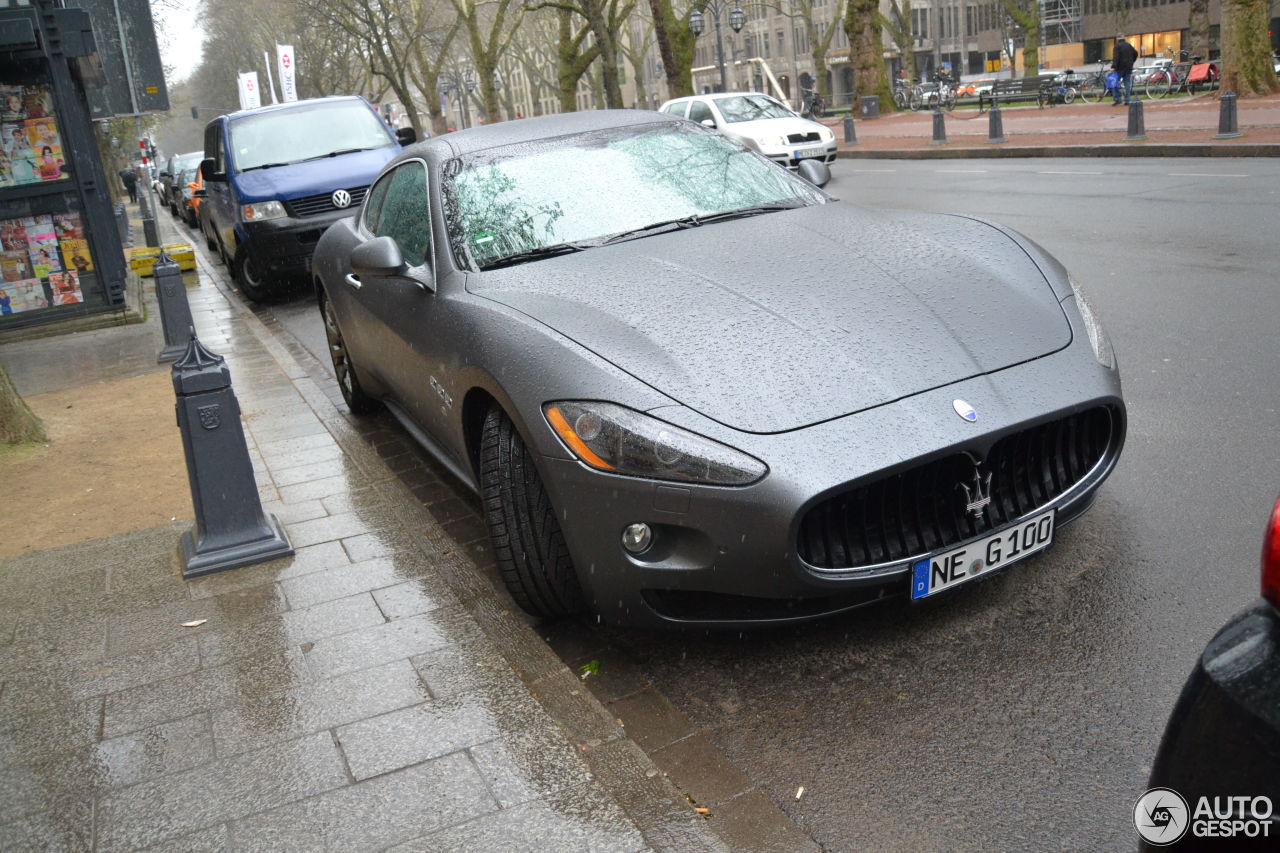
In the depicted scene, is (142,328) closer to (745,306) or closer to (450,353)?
(450,353)

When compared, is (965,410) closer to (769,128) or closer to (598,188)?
(598,188)

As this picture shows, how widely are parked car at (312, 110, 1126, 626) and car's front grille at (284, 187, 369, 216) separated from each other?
8.00 meters

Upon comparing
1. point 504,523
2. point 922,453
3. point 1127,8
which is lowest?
point 504,523

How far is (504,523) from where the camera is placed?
149 inches

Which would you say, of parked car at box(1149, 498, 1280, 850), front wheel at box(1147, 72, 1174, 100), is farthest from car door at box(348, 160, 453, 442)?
front wheel at box(1147, 72, 1174, 100)

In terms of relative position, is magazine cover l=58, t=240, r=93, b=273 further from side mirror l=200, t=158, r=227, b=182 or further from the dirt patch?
the dirt patch

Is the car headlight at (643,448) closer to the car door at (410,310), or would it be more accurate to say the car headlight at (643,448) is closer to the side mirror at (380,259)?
the car door at (410,310)

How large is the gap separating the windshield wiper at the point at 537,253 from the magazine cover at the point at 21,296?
8968mm

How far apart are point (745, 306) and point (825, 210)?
1238 mm

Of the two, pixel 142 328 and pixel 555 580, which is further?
pixel 142 328

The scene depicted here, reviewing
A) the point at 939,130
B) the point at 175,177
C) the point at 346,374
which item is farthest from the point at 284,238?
the point at 175,177

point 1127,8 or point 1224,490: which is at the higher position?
point 1127,8

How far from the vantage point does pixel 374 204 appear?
6.18 meters

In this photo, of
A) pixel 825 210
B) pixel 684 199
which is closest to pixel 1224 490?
pixel 825 210
